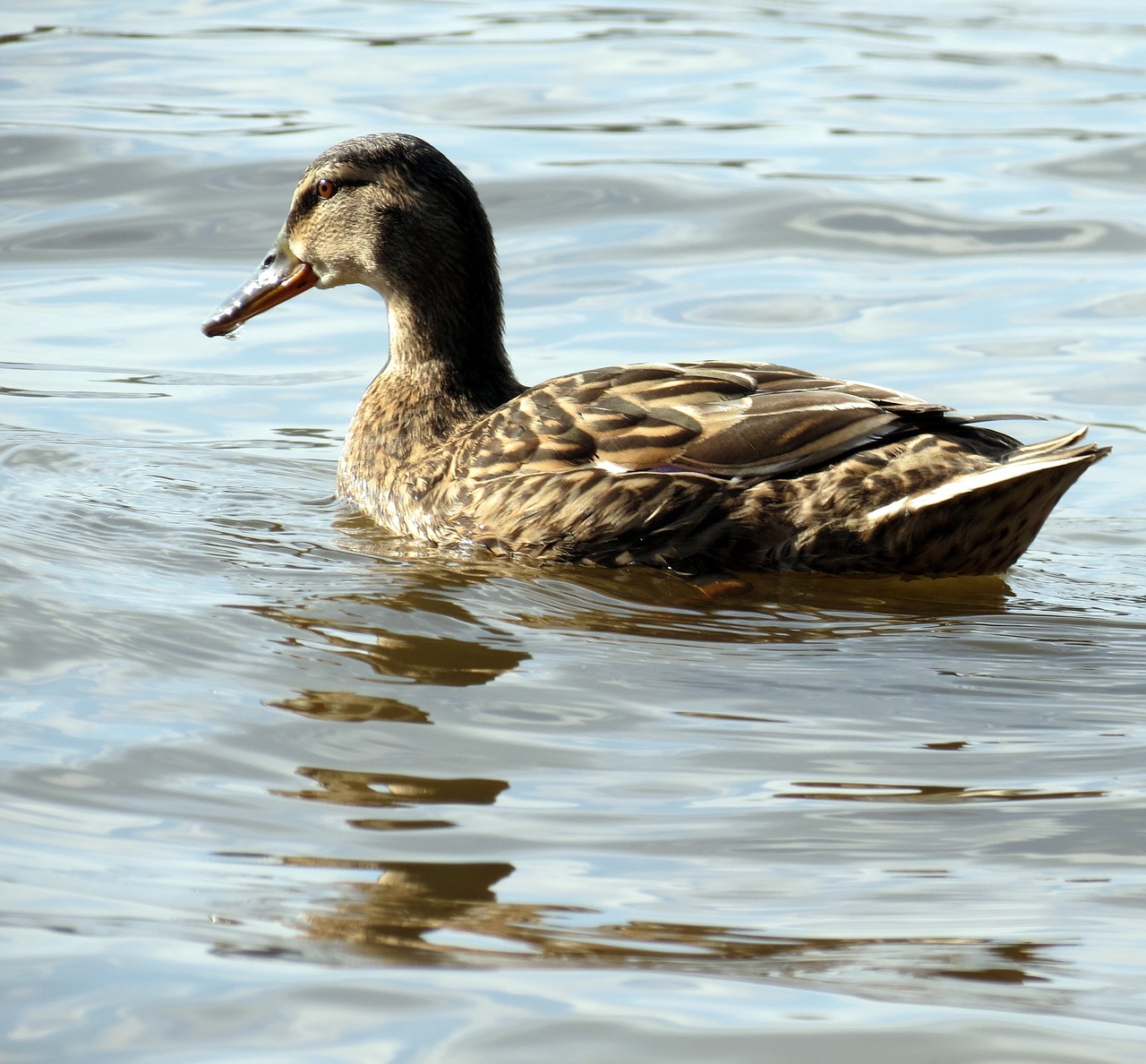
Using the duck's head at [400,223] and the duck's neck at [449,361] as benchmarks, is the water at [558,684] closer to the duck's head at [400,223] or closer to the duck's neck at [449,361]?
the duck's neck at [449,361]

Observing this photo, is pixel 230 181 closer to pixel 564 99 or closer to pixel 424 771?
pixel 564 99

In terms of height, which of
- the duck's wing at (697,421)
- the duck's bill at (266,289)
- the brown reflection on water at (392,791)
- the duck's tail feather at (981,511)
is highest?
the duck's bill at (266,289)

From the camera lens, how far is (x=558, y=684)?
18.1 feet

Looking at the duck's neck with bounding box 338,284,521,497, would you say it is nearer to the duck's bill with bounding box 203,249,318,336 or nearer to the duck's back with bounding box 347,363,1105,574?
the duck's bill with bounding box 203,249,318,336

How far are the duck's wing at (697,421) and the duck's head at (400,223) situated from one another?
3.64 ft

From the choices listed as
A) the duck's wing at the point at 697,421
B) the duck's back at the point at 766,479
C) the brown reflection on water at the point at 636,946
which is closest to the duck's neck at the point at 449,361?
the duck's wing at the point at 697,421

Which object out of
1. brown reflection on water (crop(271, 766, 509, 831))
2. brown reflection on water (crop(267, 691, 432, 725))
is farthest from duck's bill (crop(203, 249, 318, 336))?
brown reflection on water (crop(271, 766, 509, 831))

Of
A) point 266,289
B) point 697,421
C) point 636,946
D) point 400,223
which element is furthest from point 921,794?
point 266,289

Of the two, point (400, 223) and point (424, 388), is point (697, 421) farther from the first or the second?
point (400, 223)

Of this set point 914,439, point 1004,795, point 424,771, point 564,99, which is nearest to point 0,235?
point 564,99

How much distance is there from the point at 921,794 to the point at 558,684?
48.6 inches

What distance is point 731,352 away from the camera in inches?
389

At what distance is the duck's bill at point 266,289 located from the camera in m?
8.28

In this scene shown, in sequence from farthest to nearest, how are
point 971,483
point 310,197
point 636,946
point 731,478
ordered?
point 310,197 → point 731,478 → point 971,483 → point 636,946
